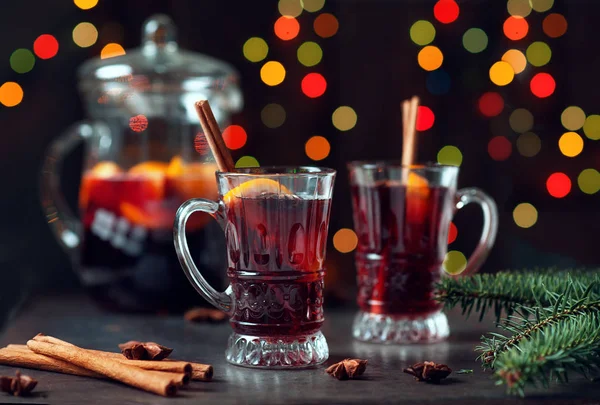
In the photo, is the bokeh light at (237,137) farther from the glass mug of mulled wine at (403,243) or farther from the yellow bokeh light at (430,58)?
the glass mug of mulled wine at (403,243)

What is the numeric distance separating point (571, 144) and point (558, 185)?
0.40 ft

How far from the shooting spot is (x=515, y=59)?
220 cm

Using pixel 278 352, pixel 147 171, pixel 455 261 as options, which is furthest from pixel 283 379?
pixel 455 261

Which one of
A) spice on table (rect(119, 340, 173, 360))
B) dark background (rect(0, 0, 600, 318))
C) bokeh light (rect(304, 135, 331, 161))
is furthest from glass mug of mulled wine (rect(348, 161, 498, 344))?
bokeh light (rect(304, 135, 331, 161))

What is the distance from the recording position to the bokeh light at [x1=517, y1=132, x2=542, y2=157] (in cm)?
223

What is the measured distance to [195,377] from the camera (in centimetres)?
113

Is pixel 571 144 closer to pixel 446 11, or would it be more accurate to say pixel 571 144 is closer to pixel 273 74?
pixel 446 11

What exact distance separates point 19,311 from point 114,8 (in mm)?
833

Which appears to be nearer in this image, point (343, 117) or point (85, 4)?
point (85, 4)

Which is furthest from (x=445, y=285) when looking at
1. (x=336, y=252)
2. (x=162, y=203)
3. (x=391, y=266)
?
(x=336, y=252)

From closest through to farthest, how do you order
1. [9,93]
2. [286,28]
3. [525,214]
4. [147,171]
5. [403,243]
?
[403,243]
[147,171]
[9,93]
[286,28]
[525,214]

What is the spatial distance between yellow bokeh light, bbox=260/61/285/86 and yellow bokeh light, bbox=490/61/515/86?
0.60 m

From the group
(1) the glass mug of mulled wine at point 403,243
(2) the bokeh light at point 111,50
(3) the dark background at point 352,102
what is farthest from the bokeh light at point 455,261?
(2) the bokeh light at point 111,50

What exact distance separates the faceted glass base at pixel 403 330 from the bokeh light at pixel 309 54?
3.16ft
